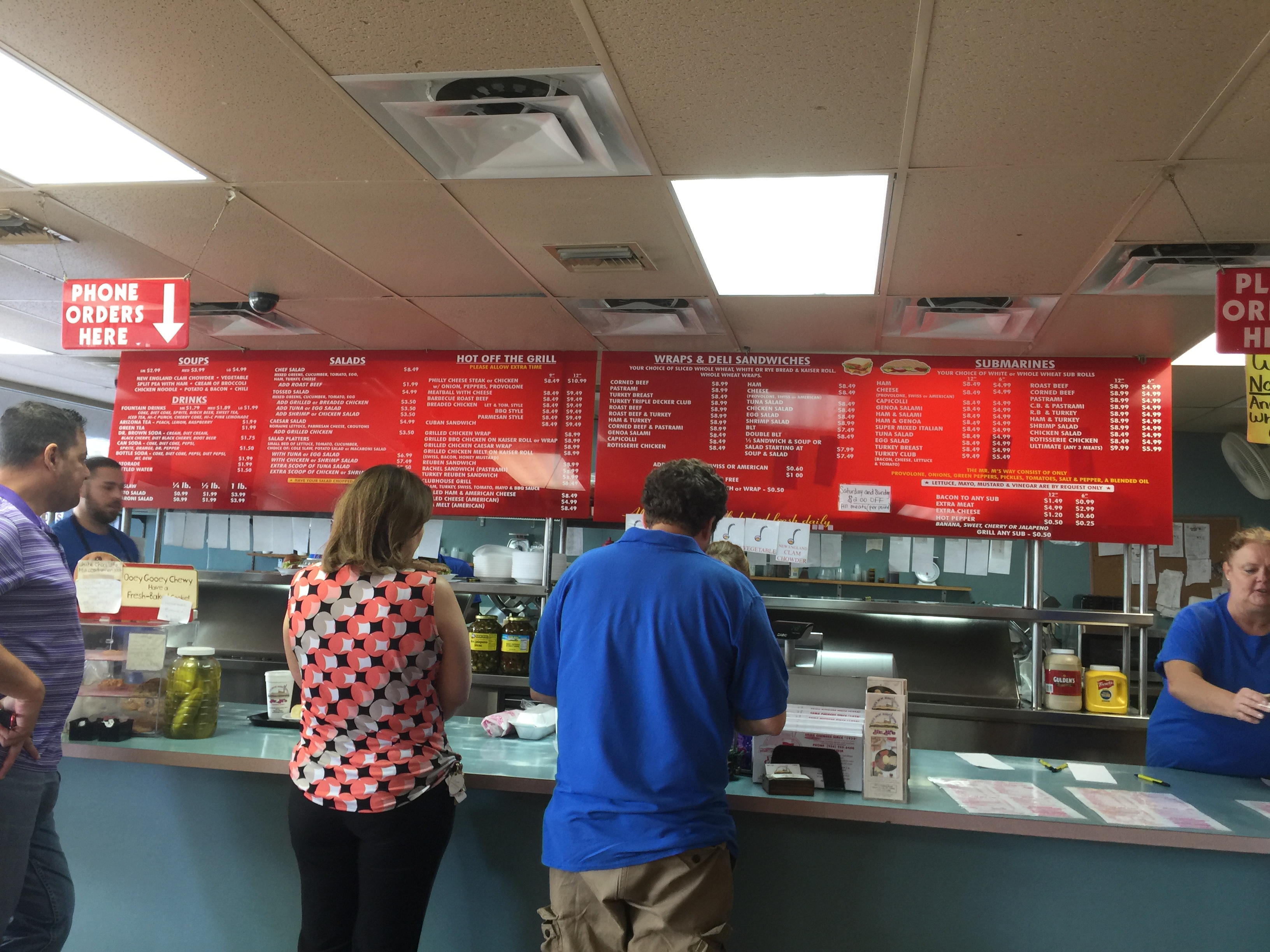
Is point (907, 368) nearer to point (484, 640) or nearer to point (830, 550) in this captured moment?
point (830, 550)

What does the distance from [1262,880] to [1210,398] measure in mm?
4074

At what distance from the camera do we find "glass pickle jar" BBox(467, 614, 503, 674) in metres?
3.99

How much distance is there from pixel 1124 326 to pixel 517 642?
2808 millimetres

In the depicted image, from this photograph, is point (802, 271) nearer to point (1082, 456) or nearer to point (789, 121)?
point (789, 121)

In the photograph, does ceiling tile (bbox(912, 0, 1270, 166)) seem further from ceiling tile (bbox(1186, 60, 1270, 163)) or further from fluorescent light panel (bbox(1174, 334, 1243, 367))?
fluorescent light panel (bbox(1174, 334, 1243, 367))

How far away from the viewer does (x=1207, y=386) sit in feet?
16.8

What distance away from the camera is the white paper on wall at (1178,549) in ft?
22.4

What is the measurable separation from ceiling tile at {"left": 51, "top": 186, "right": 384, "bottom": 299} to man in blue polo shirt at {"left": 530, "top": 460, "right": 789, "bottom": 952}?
1.80 m

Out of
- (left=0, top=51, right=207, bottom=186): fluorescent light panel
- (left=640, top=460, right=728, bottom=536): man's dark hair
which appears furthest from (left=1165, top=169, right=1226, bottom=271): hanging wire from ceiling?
(left=0, top=51, right=207, bottom=186): fluorescent light panel

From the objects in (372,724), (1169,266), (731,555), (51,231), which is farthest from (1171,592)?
(51,231)

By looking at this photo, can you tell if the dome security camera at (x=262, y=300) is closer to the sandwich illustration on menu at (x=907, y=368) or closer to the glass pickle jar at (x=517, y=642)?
the glass pickle jar at (x=517, y=642)

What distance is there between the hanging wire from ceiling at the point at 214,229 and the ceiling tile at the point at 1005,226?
1978mm

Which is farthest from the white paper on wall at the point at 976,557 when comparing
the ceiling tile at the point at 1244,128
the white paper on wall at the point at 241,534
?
the white paper on wall at the point at 241,534

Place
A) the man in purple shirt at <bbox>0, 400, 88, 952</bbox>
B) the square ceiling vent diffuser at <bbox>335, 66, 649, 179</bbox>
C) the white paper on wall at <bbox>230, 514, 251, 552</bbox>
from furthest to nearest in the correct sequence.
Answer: the white paper on wall at <bbox>230, 514, 251, 552</bbox> → the square ceiling vent diffuser at <bbox>335, 66, 649, 179</bbox> → the man in purple shirt at <bbox>0, 400, 88, 952</bbox>
